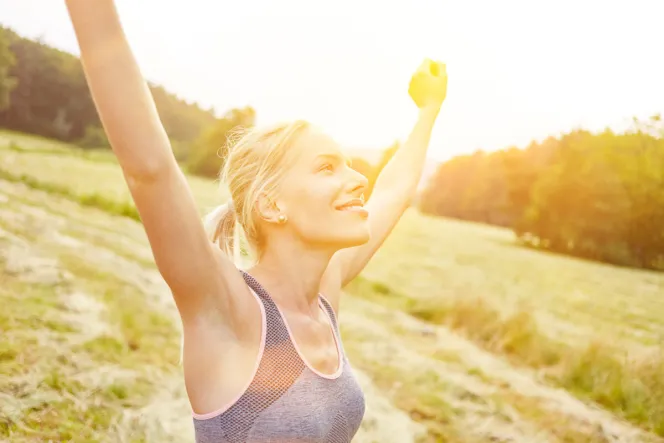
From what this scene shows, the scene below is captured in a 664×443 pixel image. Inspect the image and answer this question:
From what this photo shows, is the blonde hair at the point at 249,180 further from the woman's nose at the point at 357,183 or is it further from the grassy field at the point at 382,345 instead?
the grassy field at the point at 382,345

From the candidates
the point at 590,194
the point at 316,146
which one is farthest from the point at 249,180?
the point at 590,194

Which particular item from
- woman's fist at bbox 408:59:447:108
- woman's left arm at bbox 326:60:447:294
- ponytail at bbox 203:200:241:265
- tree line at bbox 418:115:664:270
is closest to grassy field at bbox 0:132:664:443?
tree line at bbox 418:115:664:270

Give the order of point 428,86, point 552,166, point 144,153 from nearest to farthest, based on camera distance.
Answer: point 144,153, point 428,86, point 552,166

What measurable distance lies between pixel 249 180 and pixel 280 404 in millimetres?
309

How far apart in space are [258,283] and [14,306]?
122 centimetres

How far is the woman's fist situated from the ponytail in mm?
475

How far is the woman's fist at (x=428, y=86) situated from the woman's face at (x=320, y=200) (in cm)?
39

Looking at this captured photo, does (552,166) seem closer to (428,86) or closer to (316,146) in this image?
(428,86)

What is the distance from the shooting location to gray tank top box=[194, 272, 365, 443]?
2.13 feet

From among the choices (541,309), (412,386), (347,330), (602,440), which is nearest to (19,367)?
(412,386)

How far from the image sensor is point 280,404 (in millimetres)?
661

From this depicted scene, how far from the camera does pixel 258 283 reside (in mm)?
737

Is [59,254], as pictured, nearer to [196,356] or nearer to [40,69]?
[196,356]

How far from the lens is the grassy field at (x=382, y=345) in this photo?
4.67 feet
